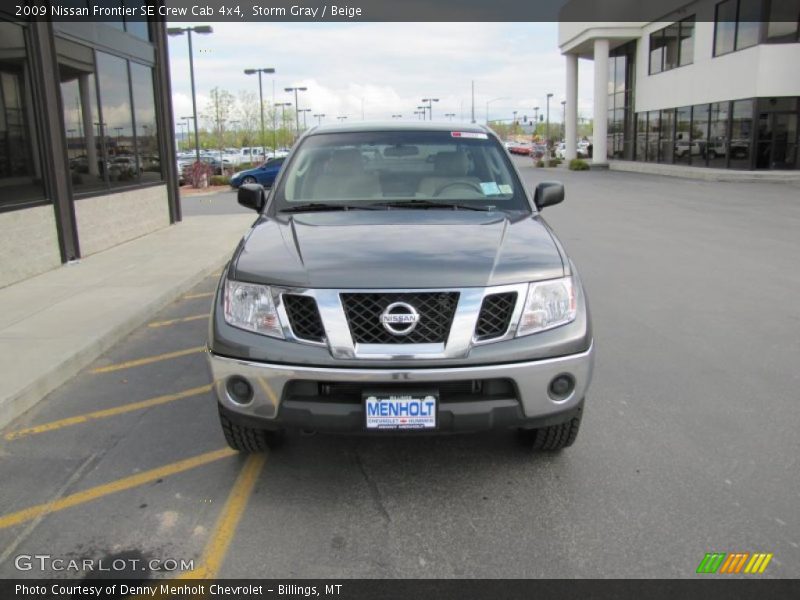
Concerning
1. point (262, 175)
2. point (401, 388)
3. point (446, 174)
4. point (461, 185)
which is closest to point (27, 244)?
point (446, 174)

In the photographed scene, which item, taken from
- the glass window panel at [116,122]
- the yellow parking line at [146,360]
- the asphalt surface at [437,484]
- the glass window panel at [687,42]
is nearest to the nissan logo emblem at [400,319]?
the asphalt surface at [437,484]

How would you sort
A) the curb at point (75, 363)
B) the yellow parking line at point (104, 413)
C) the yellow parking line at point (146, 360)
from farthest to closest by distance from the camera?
1. the yellow parking line at point (146, 360)
2. the curb at point (75, 363)
3. the yellow parking line at point (104, 413)

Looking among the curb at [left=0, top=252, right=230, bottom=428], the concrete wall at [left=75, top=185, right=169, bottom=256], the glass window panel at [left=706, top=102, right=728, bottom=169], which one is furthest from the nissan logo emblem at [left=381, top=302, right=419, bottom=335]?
the glass window panel at [left=706, top=102, right=728, bottom=169]

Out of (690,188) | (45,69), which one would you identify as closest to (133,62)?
(45,69)

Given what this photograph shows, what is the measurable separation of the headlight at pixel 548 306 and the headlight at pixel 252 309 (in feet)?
3.70

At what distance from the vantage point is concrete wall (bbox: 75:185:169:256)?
1062 cm

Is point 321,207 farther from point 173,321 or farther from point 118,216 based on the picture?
point 118,216

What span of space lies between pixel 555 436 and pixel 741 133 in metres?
28.6

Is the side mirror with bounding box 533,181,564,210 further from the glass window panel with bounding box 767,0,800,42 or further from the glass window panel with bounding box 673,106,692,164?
the glass window panel with bounding box 673,106,692,164

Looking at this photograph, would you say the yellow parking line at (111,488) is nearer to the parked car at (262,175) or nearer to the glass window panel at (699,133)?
the parked car at (262,175)

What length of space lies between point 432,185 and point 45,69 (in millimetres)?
7030

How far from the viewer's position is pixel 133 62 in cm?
1320

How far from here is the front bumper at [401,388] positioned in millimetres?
3094

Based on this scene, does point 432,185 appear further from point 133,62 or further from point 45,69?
point 133,62
